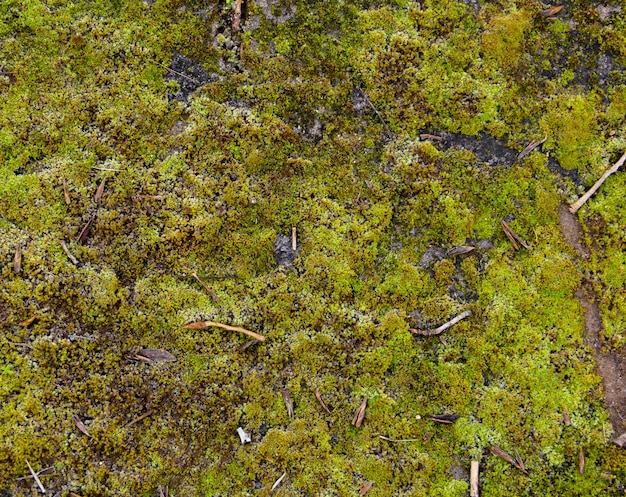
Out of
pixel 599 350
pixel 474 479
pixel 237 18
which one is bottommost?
pixel 474 479

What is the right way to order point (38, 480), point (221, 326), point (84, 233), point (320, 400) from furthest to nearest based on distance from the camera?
point (84, 233) < point (221, 326) < point (320, 400) < point (38, 480)

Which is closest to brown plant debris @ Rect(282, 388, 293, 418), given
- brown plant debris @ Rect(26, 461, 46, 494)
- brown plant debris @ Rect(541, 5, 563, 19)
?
brown plant debris @ Rect(26, 461, 46, 494)

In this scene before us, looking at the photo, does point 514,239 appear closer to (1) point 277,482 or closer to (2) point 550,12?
(2) point 550,12

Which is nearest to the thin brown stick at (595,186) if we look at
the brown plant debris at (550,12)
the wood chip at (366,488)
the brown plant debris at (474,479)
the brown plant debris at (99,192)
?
the brown plant debris at (550,12)

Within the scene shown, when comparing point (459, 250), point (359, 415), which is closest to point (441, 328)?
point (459, 250)

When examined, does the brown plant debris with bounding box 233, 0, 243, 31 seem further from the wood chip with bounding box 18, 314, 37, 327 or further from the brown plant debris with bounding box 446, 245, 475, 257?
Answer: the wood chip with bounding box 18, 314, 37, 327

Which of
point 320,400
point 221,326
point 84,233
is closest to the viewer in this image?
point 320,400

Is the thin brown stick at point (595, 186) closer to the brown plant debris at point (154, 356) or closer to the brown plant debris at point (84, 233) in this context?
the brown plant debris at point (154, 356)
